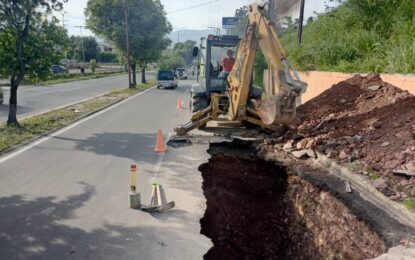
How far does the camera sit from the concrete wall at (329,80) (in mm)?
9039

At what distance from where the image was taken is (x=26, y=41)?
1220 centimetres

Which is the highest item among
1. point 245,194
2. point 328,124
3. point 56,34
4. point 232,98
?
point 56,34

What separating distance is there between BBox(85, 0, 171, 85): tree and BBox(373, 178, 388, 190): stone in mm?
29251

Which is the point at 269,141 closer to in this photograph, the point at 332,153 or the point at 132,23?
the point at 332,153

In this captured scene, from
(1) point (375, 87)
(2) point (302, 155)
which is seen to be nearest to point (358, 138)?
(2) point (302, 155)

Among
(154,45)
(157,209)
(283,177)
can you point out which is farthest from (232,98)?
(154,45)

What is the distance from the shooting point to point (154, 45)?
34281 mm

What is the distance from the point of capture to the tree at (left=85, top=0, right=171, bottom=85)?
32500mm

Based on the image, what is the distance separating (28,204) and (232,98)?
6018 millimetres

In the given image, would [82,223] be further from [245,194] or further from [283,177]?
[283,177]

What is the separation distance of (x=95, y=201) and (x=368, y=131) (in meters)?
6.54

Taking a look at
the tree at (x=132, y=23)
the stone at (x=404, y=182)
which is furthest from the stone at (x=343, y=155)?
the tree at (x=132, y=23)

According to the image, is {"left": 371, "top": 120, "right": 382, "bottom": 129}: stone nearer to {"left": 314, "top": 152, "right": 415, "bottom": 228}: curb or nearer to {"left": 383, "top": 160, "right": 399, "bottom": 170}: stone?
{"left": 314, "top": 152, "right": 415, "bottom": 228}: curb

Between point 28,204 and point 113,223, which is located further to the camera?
point 28,204
